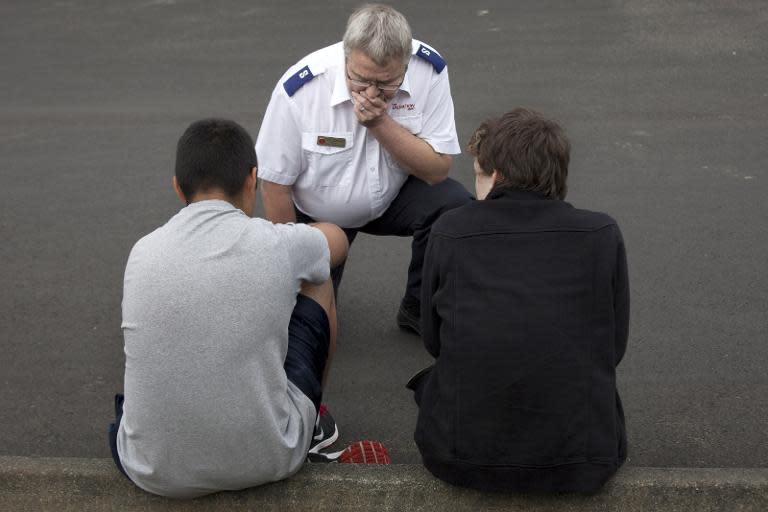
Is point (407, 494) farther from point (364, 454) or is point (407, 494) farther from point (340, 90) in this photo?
point (340, 90)

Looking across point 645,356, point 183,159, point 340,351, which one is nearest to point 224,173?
point 183,159

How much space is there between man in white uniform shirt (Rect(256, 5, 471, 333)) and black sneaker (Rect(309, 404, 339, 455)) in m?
0.67

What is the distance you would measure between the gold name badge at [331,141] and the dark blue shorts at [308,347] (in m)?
0.93

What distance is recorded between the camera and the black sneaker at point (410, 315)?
4.50 m

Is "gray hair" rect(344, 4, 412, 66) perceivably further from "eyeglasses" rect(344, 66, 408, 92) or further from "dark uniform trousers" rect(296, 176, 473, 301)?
"dark uniform trousers" rect(296, 176, 473, 301)

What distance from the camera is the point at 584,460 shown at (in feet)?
9.35

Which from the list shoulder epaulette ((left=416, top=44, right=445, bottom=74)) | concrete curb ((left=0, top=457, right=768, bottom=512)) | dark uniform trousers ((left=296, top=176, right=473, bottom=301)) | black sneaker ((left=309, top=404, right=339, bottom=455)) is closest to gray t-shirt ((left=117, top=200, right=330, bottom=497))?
concrete curb ((left=0, top=457, right=768, bottom=512))

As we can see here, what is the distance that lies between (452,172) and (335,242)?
103 inches

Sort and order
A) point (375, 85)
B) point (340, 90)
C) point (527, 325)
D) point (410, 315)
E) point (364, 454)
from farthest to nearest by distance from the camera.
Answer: point (410, 315)
point (340, 90)
point (375, 85)
point (364, 454)
point (527, 325)

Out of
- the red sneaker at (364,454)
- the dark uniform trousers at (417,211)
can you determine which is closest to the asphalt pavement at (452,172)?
the red sneaker at (364,454)

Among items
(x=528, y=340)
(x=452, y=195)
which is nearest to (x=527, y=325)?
(x=528, y=340)

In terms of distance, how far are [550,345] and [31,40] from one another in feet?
24.6

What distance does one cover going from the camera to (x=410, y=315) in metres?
4.55

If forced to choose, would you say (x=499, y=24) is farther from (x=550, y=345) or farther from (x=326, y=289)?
(x=550, y=345)
